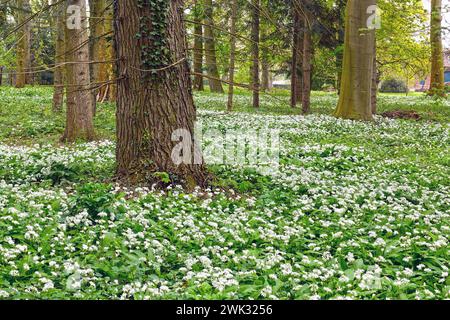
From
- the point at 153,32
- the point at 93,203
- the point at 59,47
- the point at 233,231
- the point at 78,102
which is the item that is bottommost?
the point at 233,231

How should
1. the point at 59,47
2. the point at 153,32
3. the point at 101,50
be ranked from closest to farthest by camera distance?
the point at 153,32 < the point at 59,47 < the point at 101,50

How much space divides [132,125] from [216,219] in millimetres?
2225

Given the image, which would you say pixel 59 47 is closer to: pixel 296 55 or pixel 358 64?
pixel 358 64

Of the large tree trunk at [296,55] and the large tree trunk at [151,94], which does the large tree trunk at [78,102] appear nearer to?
the large tree trunk at [151,94]

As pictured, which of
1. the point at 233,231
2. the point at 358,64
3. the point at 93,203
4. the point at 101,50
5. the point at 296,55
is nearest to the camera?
the point at 233,231

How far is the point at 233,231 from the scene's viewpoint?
6.10m

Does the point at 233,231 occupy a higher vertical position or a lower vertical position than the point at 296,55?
lower

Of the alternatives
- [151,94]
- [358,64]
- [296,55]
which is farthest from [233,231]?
[296,55]

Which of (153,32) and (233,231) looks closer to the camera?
(233,231)

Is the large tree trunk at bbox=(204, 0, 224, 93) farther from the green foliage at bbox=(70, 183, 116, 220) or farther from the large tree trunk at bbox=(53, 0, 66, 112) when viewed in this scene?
the large tree trunk at bbox=(53, 0, 66, 112)

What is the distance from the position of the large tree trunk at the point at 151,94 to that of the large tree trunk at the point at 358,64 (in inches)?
437

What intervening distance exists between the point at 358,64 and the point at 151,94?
11.8 m
